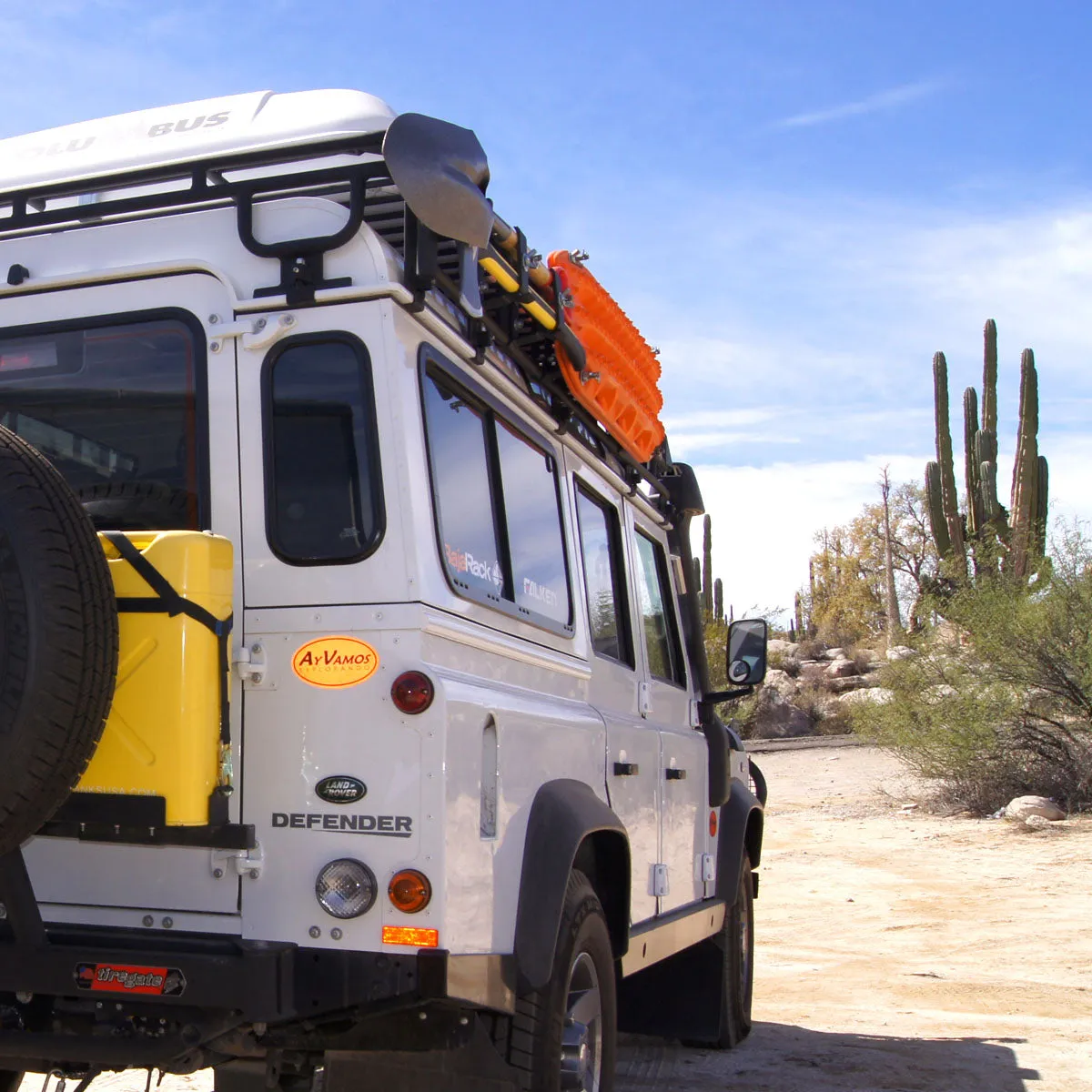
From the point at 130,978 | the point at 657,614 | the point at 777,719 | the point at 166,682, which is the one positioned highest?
the point at 657,614

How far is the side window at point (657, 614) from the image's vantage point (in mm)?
5434

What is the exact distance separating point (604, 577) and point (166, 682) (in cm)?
228

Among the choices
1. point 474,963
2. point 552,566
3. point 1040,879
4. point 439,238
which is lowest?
point 1040,879

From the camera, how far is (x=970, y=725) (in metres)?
16.8

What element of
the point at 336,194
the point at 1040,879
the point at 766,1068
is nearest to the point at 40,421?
the point at 336,194

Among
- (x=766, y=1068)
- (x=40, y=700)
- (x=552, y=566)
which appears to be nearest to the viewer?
(x=40, y=700)

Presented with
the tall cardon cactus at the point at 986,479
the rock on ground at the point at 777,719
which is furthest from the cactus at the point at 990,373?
the rock on ground at the point at 777,719

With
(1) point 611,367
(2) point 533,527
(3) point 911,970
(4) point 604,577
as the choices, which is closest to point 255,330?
(2) point 533,527

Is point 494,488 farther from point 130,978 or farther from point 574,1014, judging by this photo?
point 130,978

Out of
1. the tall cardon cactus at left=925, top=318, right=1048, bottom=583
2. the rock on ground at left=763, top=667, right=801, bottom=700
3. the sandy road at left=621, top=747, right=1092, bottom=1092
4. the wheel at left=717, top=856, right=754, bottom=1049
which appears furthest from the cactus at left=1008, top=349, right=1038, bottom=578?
the wheel at left=717, top=856, right=754, bottom=1049

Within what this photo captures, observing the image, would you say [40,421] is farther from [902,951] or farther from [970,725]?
[970,725]

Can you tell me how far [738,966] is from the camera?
242 inches

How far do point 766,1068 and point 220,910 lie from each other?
11.1 feet

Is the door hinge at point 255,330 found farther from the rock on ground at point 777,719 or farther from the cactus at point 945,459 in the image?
the rock on ground at point 777,719
